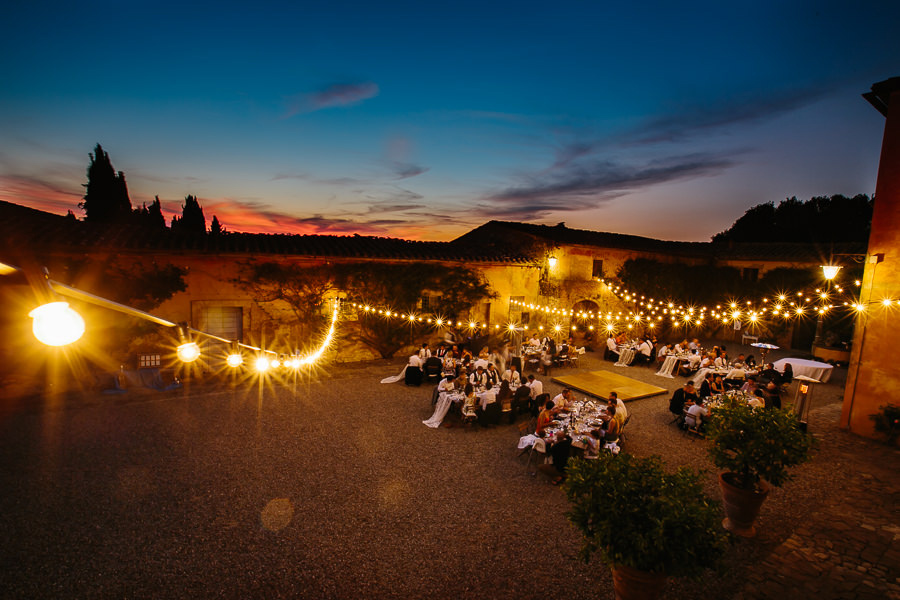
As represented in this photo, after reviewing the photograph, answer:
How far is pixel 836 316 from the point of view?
19.8 meters

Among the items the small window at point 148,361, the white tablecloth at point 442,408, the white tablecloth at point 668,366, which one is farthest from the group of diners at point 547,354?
the small window at point 148,361

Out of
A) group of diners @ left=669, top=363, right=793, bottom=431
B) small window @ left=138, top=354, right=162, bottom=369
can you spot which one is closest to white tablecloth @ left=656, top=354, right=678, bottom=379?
group of diners @ left=669, top=363, right=793, bottom=431

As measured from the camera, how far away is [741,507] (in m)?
5.92

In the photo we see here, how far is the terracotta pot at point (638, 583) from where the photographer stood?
3.95 metres

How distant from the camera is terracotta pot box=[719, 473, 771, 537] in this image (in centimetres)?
586

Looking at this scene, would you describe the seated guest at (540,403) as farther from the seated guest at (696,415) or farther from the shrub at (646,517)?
the shrub at (646,517)

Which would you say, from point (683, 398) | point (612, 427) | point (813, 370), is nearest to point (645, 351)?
point (813, 370)

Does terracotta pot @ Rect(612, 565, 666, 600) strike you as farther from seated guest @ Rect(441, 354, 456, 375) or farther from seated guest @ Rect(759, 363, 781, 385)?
seated guest @ Rect(759, 363, 781, 385)

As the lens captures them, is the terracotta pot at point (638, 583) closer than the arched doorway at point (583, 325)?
Yes

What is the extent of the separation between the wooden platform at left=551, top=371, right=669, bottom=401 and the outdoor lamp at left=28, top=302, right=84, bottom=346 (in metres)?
12.1

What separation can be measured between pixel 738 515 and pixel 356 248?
13.5m

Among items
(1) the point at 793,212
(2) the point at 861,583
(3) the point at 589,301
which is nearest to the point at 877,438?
(2) the point at 861,583

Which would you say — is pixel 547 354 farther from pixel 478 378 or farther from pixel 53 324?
pixel 53 324

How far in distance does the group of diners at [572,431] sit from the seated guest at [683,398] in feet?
7.22
